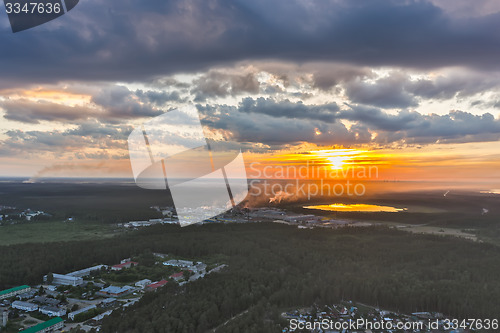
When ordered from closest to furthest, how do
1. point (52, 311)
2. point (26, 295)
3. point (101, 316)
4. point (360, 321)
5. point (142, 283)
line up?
point (360, 321) < point (101, 316) < point (52, 311) < point (26, 295) < point (142, 283)

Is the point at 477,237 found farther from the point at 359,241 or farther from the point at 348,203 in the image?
the point at 348,203

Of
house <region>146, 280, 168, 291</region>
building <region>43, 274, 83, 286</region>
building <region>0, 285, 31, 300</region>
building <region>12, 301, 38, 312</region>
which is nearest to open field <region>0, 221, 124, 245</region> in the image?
building <region>43, 274, 83, 286</region>

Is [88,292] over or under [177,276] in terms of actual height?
over

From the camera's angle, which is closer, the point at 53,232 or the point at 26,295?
the point at 26,295

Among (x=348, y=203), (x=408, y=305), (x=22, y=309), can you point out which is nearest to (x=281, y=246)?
(x=408, y=305)

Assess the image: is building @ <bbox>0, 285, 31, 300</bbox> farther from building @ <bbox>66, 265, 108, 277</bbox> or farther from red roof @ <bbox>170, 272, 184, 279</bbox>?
red roof @ <bbox>170, 272, 184, 279</bbox>

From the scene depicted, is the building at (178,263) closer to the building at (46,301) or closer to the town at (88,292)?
the town at (88,292)

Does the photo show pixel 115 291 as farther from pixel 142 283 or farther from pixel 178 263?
pixel 178 263

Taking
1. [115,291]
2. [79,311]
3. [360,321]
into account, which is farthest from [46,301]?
[360,321]
